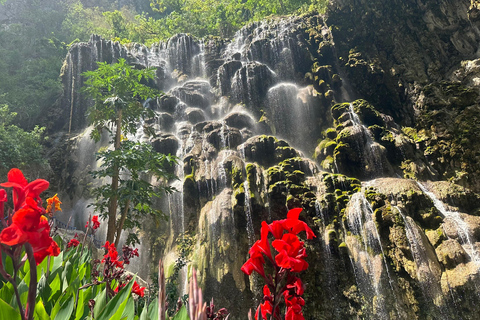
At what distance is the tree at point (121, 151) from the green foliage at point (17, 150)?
5.42 meters

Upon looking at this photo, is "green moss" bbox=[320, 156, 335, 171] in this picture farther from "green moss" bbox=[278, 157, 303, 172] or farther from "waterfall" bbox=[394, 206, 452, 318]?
"waterfall" bbox=[394, 206, 452, 318]

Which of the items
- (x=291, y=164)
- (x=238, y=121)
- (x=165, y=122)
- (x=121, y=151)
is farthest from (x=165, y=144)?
(x=121, y=151)

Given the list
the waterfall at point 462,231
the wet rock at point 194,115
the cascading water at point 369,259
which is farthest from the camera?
the wet rock at point 194,115

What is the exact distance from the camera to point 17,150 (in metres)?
10.4

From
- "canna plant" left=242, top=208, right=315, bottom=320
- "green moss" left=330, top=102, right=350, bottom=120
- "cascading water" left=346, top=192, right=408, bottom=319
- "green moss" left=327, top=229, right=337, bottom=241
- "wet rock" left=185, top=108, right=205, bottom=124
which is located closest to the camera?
"canna plant" left=242, top=208, right=315, bottom=320

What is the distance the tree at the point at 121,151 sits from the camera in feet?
19.0

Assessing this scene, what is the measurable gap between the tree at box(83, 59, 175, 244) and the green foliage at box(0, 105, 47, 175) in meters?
5.42

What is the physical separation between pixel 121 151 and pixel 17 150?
7854 millimetres

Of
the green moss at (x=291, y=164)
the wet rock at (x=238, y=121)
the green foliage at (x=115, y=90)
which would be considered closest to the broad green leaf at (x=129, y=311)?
the green foliage at (x=115, y=90)

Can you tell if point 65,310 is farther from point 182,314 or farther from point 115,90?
point 115,90

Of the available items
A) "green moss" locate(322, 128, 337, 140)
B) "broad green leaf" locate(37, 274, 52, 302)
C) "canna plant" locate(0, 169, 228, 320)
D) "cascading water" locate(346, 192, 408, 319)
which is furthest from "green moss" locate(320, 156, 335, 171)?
"broad green leaf" locate(37, 274, 52, 302)

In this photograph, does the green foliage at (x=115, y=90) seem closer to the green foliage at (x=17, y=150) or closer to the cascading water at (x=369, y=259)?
the green foliage at (x=17, y=150)

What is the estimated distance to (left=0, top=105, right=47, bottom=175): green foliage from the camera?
33.6 ft

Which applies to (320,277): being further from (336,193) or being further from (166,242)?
(166,242)
